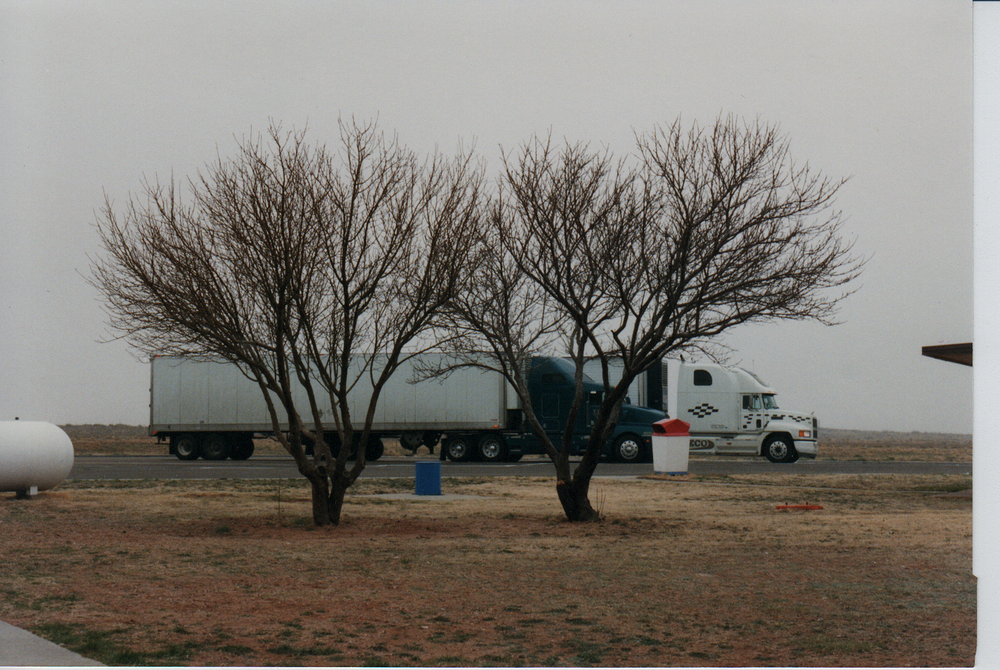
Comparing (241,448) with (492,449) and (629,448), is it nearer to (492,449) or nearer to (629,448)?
(492,449)

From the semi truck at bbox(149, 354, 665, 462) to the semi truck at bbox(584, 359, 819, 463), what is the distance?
3.39 feet

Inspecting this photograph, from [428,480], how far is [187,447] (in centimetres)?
1871

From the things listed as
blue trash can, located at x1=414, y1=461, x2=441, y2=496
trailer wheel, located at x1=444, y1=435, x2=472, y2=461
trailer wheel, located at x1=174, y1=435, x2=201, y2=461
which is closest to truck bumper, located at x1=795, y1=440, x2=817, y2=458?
trailer wheel, located at x1=444, y1=435, x2=472, y2=461

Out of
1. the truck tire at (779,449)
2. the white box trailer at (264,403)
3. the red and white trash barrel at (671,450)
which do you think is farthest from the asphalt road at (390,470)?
the white box trailer at (264,403)

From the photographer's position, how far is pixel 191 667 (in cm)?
584

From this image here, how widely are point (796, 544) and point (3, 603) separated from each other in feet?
29.2

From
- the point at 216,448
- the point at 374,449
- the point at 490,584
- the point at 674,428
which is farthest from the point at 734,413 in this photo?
the point at 490,584

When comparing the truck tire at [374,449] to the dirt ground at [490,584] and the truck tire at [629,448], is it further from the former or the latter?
the dirt ground at [490,584]

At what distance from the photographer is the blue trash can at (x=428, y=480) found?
19078mm

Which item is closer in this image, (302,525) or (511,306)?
(302,525)

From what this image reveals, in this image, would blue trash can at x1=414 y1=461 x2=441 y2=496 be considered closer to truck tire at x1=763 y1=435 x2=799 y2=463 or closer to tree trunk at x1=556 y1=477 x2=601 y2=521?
tree trunk at x1=556 y1=477 x2=601 y2=521

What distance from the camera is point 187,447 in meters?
35.1

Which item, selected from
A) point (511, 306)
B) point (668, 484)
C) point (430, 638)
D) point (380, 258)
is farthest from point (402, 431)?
point (430, 638)
